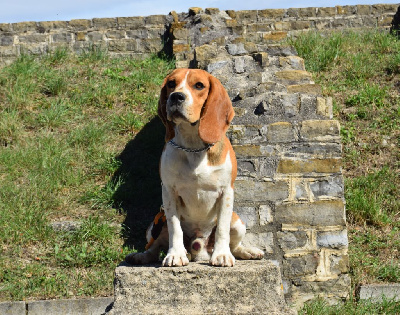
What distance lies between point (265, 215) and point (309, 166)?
0.58 metres

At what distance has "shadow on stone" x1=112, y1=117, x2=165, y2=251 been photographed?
5.94 meters

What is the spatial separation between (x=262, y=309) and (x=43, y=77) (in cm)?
637

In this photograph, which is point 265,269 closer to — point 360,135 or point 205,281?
point 205,281

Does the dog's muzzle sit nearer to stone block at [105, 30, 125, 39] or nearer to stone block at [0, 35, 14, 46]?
stone block at [105, 30, 125, 39]

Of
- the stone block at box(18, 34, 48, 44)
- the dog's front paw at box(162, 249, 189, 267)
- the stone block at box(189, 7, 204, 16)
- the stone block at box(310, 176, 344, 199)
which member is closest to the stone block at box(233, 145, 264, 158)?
the stone block at box(310, 176, 344, 199)

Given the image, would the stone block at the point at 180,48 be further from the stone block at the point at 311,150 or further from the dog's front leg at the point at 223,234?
the dog's front leg at the point at 223,234

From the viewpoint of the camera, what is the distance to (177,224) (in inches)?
132

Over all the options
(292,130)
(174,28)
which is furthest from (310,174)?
(174,28)

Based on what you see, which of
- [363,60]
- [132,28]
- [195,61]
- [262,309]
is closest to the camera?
[262,309]

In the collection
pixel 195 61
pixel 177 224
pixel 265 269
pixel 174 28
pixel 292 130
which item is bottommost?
pixel 265 269

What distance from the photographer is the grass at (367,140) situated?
Result: 5320mm

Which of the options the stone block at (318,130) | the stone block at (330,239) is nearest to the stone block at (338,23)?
the stone block at (318,130)

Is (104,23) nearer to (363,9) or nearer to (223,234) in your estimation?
(363,9)

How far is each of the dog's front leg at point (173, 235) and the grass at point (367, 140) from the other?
6.49 feet
